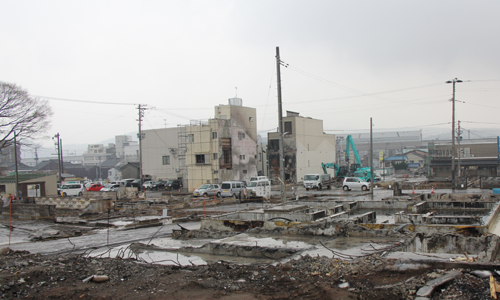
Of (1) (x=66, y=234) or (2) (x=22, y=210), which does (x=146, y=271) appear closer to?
(1) (x=66, y=234)

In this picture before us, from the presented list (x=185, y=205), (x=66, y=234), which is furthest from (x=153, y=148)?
(x=66, y=234)

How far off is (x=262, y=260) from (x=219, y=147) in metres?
38.4

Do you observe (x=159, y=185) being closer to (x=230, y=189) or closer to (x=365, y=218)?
(x=230, y=189)

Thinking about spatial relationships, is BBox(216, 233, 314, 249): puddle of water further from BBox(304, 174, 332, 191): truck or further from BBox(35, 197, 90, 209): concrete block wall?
BBox(304, 174, 332, 191): truck

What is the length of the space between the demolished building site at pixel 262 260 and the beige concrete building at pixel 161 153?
40.2 m

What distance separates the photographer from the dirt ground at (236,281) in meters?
6.81

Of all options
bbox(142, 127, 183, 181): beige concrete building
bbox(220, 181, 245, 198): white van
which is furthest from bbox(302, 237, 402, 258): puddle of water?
bbox(142, 127, 183, 181): beige concrete building

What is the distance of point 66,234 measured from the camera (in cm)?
1792

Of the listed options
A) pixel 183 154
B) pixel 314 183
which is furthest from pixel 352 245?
pixel 183 154

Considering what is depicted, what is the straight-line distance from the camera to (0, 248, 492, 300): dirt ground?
681 centimetres

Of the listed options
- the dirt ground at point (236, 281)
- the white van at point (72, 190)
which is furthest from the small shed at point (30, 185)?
the dirt ground at point (236, 281)

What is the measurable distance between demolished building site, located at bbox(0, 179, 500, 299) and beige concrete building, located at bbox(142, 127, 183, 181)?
40.2 metres

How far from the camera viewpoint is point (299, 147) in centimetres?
5856

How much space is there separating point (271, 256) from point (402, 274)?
4205 mm
